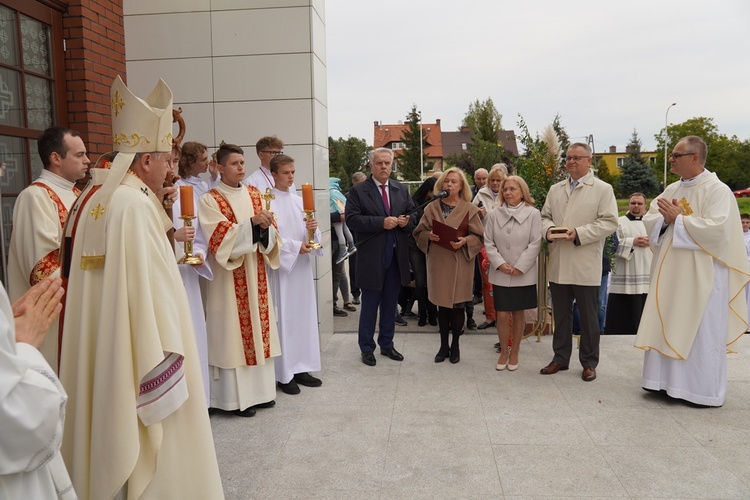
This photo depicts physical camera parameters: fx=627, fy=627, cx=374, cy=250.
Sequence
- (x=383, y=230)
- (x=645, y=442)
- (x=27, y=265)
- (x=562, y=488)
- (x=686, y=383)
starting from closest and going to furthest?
(x=562, y=488), (x=27, y=265), (x=645, y=442), (x=686, y=383), (x=383, y=230)

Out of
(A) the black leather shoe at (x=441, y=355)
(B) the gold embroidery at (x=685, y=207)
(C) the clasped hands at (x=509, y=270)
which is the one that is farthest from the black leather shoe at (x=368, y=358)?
(B) the gold embroidery at (x=685, y=207)

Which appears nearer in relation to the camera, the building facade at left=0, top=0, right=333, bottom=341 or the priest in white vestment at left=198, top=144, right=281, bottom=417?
the priest in white vestment at left=198, top=144, right=281, bottom=417

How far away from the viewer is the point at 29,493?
5.48ft

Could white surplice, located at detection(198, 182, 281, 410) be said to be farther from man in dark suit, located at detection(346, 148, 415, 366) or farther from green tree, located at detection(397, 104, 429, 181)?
green tree, located at detection(397, 104, 429, 181)

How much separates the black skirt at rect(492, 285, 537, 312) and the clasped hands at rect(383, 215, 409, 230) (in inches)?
43.9

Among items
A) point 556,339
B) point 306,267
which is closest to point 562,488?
point 556,339

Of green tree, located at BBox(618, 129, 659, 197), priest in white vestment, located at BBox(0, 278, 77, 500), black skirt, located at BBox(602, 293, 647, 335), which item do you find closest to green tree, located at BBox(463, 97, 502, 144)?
green tree, located at BBox(618, 129, 659, 197)

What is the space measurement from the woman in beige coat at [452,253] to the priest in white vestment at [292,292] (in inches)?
49.6

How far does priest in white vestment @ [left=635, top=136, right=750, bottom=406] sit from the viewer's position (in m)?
4.90

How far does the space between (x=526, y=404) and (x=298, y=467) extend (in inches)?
80.2

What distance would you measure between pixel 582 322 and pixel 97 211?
4.43 m

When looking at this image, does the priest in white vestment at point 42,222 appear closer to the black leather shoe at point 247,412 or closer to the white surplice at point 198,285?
the white surplice at point 198,285

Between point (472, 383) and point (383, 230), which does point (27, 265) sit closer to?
point (383, 230)

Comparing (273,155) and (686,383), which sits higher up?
(273,155)
